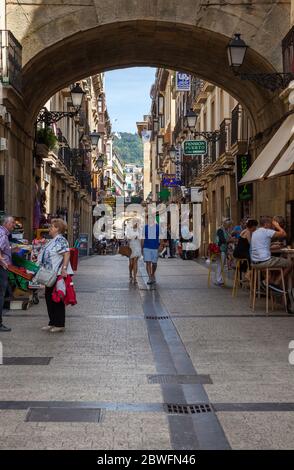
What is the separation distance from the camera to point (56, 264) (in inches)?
395

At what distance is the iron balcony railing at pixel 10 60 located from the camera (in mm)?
14641

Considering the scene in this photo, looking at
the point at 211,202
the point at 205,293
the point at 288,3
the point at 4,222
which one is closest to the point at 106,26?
the point at 288,3

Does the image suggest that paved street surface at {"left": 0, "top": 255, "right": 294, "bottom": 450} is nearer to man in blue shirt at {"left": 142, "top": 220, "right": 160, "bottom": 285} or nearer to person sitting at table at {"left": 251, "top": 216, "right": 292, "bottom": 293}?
person sitting at table at {"left": 251, "top": 216, "right": 292, "bottom": 293}

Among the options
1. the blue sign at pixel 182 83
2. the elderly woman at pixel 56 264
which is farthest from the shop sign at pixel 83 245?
the elderly woman at pixel 56 264

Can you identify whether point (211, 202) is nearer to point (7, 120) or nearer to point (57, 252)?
point (7, 120)

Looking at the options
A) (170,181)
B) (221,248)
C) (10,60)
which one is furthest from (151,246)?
(170,181)

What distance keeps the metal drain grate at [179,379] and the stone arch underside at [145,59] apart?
34.6ft

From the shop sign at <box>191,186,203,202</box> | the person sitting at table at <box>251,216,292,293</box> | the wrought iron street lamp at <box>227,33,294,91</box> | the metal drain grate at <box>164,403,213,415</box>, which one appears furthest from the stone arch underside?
the shop sign at <box>191,186,203,202</box>

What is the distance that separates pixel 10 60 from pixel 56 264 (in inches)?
256

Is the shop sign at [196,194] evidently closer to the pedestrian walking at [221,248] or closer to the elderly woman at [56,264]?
the pedestrian walking at [221,248]

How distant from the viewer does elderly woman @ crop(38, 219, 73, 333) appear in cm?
990

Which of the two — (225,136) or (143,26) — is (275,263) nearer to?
(143,26)

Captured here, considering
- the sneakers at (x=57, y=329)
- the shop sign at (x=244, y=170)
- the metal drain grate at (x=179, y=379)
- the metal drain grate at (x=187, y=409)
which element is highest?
the shop sign at (x=244, y=170)

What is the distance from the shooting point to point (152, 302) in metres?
13.5
